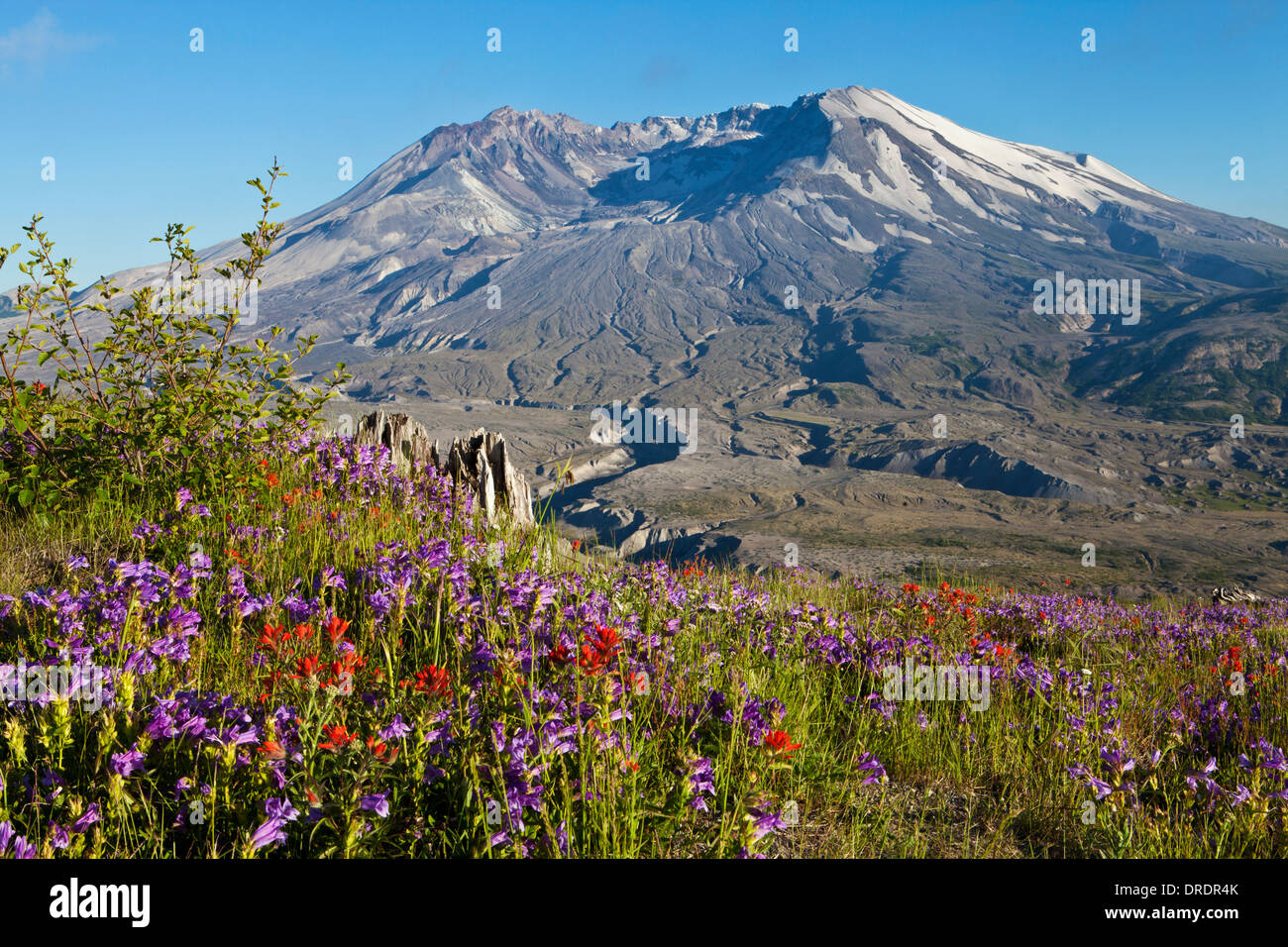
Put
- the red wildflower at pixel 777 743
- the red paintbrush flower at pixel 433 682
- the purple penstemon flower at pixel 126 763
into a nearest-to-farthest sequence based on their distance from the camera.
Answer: the purple penstemon flower at pixel 126 763 < the red paintbrush flower at pixel 433 682 < the red wildflower at pixel 777 743

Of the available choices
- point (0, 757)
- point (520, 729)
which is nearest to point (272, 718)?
point (520, 729)

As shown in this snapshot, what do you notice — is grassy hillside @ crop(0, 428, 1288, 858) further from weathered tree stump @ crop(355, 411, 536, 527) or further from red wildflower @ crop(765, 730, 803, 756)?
weathered tree stump @ crop(355, 411, 536, 527)

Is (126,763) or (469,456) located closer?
(126,763)

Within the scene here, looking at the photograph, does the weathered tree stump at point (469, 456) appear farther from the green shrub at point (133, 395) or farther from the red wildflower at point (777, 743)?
the red wildflower at point (777, 743)

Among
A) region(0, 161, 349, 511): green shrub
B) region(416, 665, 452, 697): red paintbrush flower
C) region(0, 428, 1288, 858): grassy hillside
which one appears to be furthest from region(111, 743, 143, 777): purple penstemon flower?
region(0, 161, 349, 511): green shrub

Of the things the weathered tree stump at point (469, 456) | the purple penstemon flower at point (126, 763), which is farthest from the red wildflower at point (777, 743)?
the weathered tree stump at point (469, 456)

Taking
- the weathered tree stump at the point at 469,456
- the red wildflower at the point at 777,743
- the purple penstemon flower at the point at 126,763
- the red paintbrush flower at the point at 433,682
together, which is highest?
the weathered tree stump at the point at 469,456

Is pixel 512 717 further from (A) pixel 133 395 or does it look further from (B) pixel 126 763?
(A) pixel 133 395

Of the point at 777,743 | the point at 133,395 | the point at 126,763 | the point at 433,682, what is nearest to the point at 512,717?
the point at 433,682
